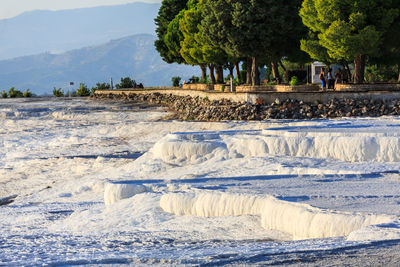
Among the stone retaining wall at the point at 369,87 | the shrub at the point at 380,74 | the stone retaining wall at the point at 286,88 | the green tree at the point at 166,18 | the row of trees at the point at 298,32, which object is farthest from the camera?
the green tree at the point at 166,18

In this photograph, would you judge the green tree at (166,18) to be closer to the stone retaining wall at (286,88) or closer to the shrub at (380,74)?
the shrub at (380,74)

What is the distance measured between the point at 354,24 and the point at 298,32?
9.62 metres

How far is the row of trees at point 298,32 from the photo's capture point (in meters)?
35.2

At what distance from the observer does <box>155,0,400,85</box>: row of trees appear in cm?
3525

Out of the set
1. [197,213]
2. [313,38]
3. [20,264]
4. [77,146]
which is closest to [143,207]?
[197,213]

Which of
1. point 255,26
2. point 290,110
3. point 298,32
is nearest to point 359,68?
point 290,110

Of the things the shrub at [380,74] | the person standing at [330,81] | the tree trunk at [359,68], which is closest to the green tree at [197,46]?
the person standing at [330,81]

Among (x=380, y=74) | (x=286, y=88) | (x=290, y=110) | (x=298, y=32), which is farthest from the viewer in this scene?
(x=380, y=74)

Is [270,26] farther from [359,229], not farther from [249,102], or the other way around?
[359,229]

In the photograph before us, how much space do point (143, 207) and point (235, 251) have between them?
4.57 meters

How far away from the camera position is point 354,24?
35062 mm

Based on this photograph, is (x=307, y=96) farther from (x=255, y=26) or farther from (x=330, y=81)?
(x=255, y=26)

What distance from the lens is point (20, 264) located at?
9.58 m

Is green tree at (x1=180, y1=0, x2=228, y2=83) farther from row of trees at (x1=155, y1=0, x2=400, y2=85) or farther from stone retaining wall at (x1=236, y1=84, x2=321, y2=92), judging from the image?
stone retaining wall at (x1=236, y1=84, x2=321, y2=92)
